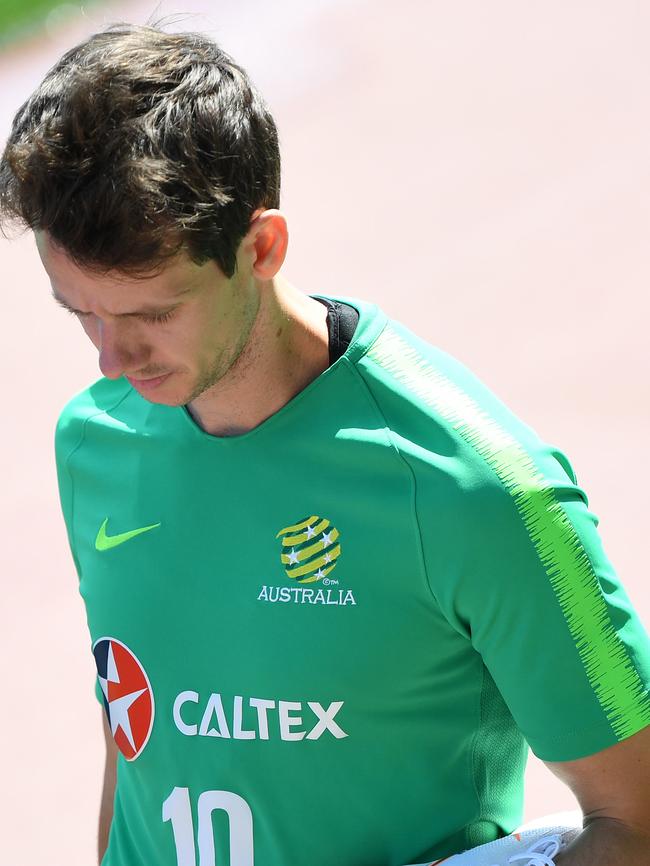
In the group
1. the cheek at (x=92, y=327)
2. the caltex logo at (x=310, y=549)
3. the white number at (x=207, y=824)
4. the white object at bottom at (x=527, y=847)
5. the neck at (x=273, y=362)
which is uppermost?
the cheek at (x=92, y=327)

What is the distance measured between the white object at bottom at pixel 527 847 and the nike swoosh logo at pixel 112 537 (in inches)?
27.0

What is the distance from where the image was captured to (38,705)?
16.6 ft

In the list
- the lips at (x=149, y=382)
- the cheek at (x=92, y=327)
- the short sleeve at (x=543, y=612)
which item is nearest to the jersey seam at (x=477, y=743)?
the short sleeve at (x=543, y=612)

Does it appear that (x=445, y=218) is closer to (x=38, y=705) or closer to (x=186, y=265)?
(x=38, y=705)

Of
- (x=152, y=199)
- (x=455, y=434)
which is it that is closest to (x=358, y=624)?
(x=455, y=434)

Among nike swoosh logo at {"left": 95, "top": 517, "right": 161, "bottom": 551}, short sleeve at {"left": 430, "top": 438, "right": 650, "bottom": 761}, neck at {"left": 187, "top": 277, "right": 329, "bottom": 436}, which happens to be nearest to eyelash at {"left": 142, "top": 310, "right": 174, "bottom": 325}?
neck at {"left": 187, "top": 277, "right": 329, "bottom": 436}

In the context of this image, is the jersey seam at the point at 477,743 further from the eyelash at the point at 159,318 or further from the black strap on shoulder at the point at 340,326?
the eyelash at the point at 159,318

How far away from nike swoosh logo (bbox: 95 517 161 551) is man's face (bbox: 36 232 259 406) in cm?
29

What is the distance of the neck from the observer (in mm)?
2098

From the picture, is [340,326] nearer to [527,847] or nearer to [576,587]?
[576,587]

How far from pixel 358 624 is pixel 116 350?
0.53 meters

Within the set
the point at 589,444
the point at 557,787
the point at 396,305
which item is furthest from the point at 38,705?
the point at 396,305

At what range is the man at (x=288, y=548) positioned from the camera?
1.88 meters

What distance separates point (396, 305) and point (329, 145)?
2.14m
